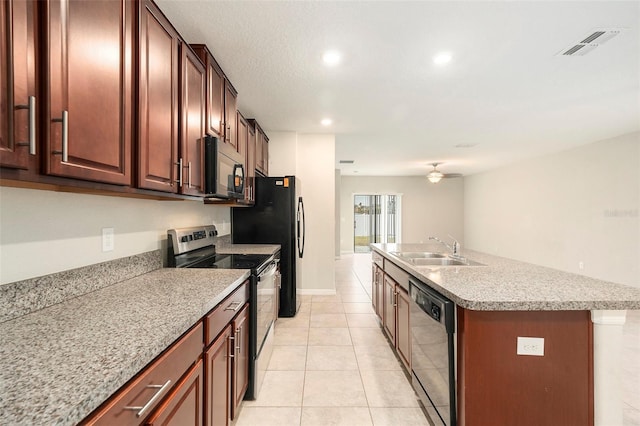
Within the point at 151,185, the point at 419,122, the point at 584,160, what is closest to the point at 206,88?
the point at 151,185

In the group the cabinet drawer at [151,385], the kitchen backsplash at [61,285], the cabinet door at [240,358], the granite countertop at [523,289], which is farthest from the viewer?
the cabinet door at [240,358]

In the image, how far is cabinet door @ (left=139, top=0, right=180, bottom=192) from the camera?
135 centimetres

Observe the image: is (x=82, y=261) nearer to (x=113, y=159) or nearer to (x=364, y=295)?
(x=113, y=159)

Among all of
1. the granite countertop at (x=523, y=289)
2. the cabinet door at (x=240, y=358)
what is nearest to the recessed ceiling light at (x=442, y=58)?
the granite countertop at (x=523, y=289)

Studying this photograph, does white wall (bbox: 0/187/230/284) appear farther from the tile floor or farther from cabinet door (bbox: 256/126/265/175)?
cabinet door (bbox: 256/126/265/175)

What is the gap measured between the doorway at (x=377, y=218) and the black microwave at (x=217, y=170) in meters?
7.80

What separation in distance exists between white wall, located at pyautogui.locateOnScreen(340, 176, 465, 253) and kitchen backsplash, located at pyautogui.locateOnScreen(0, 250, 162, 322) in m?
8.19

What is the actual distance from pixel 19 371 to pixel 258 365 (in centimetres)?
161

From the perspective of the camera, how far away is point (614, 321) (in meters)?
1.32

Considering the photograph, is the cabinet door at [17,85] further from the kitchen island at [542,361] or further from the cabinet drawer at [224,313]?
the kitchen island at [542,361]

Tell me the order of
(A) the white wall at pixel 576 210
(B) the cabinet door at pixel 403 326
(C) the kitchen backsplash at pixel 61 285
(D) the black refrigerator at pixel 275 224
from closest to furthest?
(C) the kitchen backsplash at pixel 61 285 < (B) the cabinet door at pixel 403 326 < (D) the black refrigerator at pixel 275 224 < (A) the white wall at pixel 576 210

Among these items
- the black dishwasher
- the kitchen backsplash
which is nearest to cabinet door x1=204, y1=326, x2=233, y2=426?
the kitchen backsplash

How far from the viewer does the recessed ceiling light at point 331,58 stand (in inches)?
86.8

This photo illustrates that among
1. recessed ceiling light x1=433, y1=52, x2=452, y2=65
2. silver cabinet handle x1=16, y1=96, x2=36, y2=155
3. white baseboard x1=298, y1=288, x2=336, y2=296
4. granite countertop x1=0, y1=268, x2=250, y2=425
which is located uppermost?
recessed ceiling light x1=433, y1=52, x2=452, y2=65
